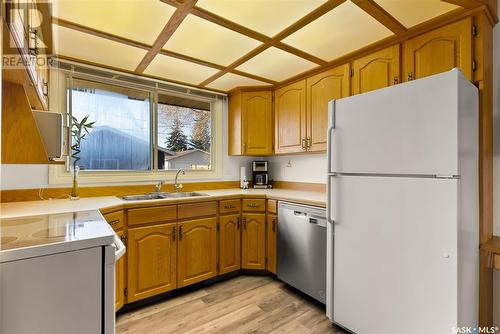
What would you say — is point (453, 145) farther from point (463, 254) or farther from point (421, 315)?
point (421, 315)

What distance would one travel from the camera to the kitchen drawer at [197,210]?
2.26 metres

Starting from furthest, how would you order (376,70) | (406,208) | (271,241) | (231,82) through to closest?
(231,82) < (271,241) < (376,70) < (406,208)

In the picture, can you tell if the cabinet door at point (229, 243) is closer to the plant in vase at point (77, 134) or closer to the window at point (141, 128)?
the window at point (141, 128)

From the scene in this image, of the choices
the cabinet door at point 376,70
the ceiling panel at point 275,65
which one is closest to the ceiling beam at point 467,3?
the cabinet door at point 376,70

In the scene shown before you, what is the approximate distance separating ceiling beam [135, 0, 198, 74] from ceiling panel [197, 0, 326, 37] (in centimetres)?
8

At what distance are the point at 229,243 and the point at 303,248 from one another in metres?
0.80

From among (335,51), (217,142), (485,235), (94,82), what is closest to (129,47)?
(94,82)

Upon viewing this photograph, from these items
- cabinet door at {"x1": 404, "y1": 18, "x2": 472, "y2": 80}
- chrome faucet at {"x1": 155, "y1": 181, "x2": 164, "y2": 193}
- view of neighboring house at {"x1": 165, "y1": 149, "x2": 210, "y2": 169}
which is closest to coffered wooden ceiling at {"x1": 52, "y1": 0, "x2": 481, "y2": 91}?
cabinet door at {"x1": 404, "y1": 18, "x2": 472, "y2": 80}

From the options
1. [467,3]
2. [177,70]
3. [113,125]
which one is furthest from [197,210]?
[467,3]

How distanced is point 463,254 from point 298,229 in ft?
3.84

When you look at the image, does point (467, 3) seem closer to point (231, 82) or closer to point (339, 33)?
point (339, 33)

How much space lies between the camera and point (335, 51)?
2074mm

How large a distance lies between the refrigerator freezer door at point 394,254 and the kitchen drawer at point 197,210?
119 cm

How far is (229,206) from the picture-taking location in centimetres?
256
